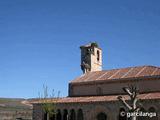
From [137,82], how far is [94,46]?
13990mm

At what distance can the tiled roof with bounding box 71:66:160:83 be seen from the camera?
45856 millimetres

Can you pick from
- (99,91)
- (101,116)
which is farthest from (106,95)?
(101,116)

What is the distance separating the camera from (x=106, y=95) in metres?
48.1

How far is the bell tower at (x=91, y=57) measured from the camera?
57344 mm

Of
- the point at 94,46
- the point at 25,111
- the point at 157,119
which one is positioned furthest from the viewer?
the point at 25,111

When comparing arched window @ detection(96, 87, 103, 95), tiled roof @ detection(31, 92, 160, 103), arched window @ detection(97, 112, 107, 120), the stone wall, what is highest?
arched window @ detection(96, 87, 103, 95)

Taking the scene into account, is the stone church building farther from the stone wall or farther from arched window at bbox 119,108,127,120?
the stone wall

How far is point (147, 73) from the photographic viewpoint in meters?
45.7

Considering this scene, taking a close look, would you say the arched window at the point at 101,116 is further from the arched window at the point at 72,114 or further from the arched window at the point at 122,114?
the arched window at the point at 72,114

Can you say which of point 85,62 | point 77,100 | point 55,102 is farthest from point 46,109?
point 85,62

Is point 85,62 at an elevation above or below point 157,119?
above

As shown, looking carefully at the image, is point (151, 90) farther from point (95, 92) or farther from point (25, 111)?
point (25, 111)

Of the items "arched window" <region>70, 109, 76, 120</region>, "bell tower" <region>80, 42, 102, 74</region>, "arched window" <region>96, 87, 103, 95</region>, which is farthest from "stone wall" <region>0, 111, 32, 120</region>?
"arched window" <region>96, 87, 103, 95</region>

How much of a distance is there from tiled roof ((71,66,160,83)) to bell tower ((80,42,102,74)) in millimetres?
2638
